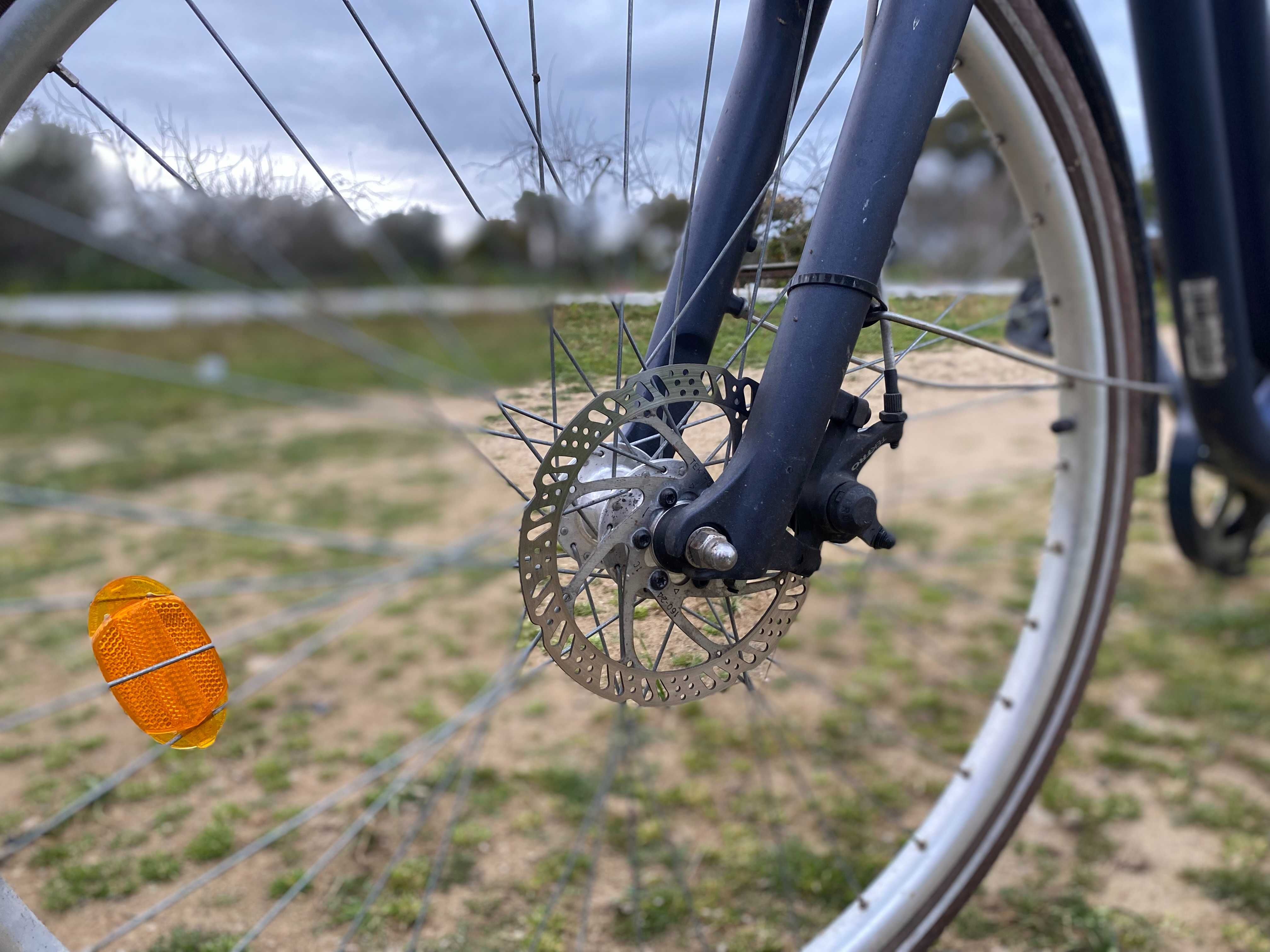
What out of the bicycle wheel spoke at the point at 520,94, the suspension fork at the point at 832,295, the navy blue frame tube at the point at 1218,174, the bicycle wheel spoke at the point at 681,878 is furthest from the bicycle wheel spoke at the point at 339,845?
the navy blue frame tube at the point at 1218,174

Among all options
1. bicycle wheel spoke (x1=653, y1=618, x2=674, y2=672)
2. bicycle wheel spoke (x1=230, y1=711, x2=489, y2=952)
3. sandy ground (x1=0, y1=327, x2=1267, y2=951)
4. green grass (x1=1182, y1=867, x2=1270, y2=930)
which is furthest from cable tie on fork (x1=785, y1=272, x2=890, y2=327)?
green grass (x1=1182, y1=867, x2=1270, y2=930)

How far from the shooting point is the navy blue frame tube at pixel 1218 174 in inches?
36.8

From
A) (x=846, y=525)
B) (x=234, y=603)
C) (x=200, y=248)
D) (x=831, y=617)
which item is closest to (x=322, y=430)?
(x=234, y=603)

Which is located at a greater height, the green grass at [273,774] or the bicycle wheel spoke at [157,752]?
the bicycle wheel spoke at [157,752]

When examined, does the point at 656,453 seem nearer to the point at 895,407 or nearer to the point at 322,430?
the point at 895,407

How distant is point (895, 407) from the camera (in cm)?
59

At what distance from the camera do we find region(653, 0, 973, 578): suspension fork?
535 mm

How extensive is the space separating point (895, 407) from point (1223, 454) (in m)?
0.77

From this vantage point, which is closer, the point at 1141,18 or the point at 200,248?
the point at 1141,18

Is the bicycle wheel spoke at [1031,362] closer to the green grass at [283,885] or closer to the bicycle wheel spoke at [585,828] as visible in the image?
the bicycle wheel spoke at [585,828]

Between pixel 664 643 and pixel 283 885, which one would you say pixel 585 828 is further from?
pixel 664 643

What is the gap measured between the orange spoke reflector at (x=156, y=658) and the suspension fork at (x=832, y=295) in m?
0.25

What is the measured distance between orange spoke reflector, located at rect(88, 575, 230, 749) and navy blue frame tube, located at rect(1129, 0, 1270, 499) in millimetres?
978

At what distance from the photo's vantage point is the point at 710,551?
509mm
